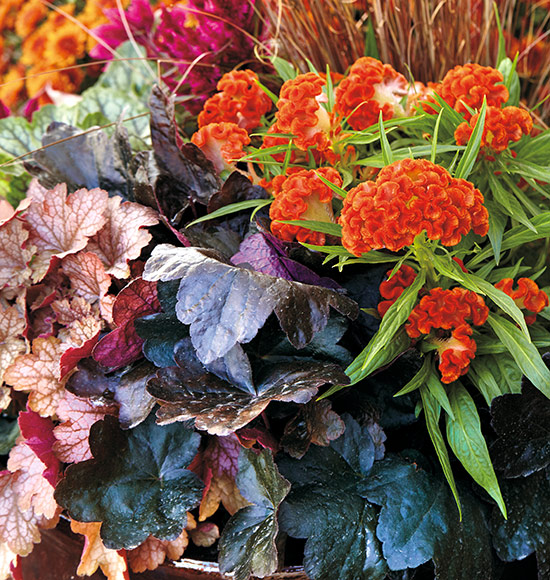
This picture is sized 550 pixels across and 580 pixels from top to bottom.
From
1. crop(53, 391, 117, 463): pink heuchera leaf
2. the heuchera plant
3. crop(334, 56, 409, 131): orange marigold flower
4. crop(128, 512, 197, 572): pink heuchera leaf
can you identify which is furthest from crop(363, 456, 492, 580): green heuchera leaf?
crop(334, 56, 409, 131): orange marigold flower

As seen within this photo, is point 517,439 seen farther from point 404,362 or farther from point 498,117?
point 498,117

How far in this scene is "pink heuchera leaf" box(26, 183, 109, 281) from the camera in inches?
30.7

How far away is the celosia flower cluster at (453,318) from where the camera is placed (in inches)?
25.3

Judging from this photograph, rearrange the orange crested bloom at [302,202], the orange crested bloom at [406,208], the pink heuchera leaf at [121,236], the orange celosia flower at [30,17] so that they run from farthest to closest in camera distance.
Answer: the orange celosia flower at [30,17], the pink heuchera leaf at [121,236], the orange crested bloom at [302,202], the orange crested bloom at [406,208]

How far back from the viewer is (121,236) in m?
0.77

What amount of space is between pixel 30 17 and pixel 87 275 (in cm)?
158

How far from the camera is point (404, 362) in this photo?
0.69m

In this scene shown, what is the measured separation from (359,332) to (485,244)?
189 mm

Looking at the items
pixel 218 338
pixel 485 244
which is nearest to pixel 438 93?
pixel 485 244

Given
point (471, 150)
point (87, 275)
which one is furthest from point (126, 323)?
point (471, 150)

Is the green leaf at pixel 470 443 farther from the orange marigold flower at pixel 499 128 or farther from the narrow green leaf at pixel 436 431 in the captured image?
the orange marigold flower at pixel 499 128

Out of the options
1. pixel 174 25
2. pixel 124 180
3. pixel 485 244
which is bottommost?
pixel 485 244

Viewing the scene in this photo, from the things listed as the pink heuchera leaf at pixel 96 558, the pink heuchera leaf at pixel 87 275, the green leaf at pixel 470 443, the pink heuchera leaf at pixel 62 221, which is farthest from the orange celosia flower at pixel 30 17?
the green leaf at pixel 470 443

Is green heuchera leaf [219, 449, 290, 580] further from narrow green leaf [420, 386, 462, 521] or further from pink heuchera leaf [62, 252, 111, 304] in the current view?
pink heuchera leaf [62, 252, 111, 304]
